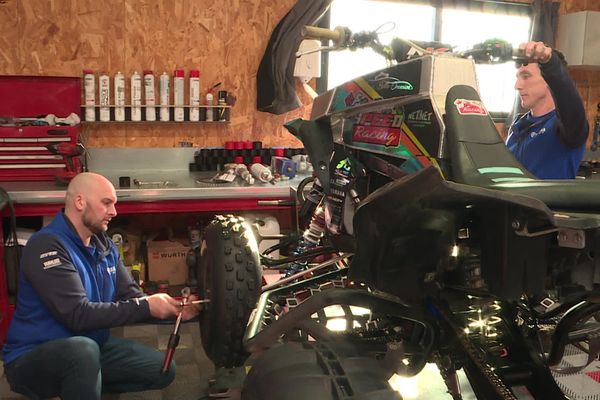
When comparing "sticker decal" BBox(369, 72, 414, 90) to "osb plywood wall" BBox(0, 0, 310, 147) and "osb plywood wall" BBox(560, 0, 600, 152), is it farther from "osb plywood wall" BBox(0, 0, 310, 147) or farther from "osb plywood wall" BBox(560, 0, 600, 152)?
"osb plywood wall" BBox(560, 0, 600, 152)

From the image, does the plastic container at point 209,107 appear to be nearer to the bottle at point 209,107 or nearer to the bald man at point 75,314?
the bottle at point 209,107

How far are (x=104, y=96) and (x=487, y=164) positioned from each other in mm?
3472

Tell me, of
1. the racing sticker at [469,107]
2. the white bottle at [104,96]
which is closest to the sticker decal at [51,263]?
the racing sticker at [469,107]

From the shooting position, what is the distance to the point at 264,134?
15.9 feet

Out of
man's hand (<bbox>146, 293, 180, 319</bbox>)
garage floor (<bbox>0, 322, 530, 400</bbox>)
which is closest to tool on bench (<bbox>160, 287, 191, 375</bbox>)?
man's hand (<bbox>146, 293, 180, 319</bbox>)

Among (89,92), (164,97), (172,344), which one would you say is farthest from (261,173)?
(172,344)

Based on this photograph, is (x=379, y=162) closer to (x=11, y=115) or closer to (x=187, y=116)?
(x=187, y=116)

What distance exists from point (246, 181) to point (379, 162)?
90.6 inches

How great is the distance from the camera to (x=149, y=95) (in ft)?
14.2

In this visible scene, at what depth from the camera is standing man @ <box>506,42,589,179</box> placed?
2359mm

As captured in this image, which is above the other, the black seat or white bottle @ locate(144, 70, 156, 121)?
white bottle @ locate(144, 70, 156, 121)

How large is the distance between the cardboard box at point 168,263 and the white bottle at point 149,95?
3.14ft

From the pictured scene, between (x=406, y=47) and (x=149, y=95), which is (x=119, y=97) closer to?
(x=149, y=95)

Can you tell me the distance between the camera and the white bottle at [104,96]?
4.23 meters
